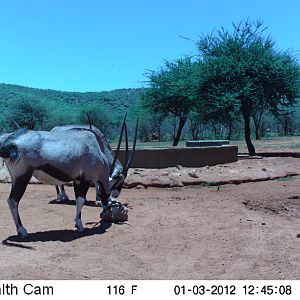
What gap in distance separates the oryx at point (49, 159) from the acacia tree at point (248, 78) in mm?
13911

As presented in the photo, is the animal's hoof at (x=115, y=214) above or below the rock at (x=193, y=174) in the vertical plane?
below

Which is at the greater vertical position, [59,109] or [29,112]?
[59,109]

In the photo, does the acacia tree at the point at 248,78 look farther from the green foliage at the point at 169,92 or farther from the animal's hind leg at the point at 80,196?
the animal's hind leg at the point at 80,196

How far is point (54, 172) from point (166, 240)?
6.09 feet

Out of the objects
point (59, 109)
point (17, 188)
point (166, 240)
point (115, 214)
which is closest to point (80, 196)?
point (115, 214)

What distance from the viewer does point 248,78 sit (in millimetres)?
22203

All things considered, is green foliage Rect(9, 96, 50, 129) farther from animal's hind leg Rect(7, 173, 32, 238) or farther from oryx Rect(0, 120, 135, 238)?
animal's hind leg Rect(7, 173, 32, 238)

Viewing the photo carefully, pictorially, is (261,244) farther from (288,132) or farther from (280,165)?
(288,132)

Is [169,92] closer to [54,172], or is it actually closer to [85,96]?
[54,172]

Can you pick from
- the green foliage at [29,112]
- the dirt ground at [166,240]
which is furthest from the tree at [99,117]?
the dirt ground at [166,240]

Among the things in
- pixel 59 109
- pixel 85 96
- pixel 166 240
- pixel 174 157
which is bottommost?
pixel 166 240

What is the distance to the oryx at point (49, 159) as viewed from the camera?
735cm

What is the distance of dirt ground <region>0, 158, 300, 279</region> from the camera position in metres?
5.83
